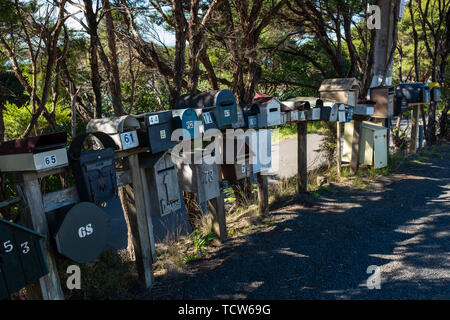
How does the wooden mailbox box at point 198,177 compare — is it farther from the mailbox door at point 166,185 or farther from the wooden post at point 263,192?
the wooden post at point 263,192

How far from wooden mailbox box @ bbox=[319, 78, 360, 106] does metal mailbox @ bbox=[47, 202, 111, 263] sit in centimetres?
467

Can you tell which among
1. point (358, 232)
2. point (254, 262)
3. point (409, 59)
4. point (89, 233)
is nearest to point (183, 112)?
point (89, 233)

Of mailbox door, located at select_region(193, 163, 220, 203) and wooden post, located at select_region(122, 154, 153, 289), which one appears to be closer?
wooden post, located at select_region(122, 154, 153, 289)

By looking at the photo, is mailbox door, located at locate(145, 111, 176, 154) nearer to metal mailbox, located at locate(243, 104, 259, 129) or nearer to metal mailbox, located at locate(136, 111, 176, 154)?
metal mailbox, located at locate(136, 111, 176, 154)

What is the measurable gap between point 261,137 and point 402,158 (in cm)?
514

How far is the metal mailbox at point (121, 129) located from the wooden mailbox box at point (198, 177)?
0.71 m

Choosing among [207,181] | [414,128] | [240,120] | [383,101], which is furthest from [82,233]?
[414,128]

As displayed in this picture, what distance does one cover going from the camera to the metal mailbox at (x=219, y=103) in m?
3.67

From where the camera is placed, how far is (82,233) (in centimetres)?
258

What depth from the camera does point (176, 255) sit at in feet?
12.4

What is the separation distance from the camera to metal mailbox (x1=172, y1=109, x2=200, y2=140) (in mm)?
3279

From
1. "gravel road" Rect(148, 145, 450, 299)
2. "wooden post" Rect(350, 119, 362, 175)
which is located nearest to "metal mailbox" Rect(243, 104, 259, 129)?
"gravel road" Rect(148, 145, 450, 299)

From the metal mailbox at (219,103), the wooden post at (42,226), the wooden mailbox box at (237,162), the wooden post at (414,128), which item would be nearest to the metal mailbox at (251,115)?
the wooden mailbox box at (237,162)
